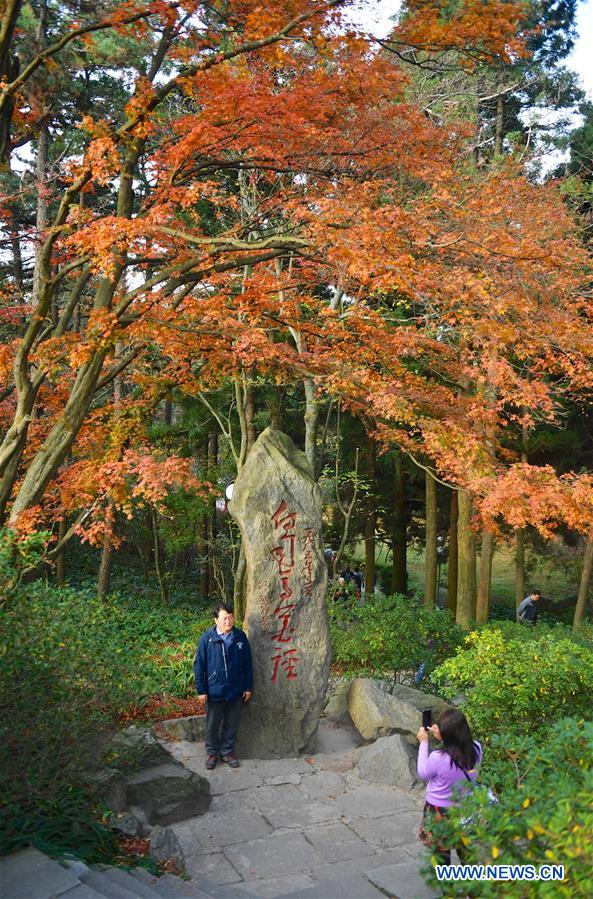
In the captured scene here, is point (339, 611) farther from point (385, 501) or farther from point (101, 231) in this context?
point (385, 501)

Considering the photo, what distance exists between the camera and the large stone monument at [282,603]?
7.31m

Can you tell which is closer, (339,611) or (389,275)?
(389,275)

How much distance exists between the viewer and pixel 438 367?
13.8m

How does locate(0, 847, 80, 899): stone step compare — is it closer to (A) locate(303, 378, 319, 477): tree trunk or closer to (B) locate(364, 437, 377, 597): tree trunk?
(A) locate(303, 378, 319, 477): tree trunk

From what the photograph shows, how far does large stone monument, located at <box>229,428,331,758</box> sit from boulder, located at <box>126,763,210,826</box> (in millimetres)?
1298

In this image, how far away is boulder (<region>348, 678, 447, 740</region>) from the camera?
24.9 feet

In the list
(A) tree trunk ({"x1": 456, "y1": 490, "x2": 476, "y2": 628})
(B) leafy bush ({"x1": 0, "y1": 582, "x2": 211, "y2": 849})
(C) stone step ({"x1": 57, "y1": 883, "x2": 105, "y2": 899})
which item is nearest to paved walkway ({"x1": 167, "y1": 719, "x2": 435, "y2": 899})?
(B) leafy bush ({"x1": 0, "y1": 582, "x2": 211, "y2": 849})

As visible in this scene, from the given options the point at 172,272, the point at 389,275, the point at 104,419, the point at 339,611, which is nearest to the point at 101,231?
Answer: the point at 172,272

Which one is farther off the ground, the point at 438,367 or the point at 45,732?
the point at 438,367

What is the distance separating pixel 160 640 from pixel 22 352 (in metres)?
8.00

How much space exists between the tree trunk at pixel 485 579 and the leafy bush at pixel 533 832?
12227 millimetres

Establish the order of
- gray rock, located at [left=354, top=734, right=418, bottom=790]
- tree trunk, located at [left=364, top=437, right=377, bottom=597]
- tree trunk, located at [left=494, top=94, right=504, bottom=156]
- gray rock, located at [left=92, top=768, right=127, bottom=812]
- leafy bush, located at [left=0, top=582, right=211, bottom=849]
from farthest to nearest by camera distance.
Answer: tree trunk, located at [left=364, top=437, right=377, bottom=597] → tree trunk, located at [left=494, top=94, right=504, bottom=156] → gray rock, located at [left=354, top=734, right=418, bottom=790] → gray rock, located at [left=92, top=768, right=127, bottom=812] → leafy bush, located at [left=0, top=582, right=211, bottom=849]

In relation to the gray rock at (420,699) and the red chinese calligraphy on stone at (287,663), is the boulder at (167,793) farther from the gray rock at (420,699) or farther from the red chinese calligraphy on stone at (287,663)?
the gray rock at (420,699)

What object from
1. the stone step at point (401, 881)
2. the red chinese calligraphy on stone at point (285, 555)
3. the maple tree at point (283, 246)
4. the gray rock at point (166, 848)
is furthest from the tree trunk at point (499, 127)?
the gray rock at point (166, 848)
